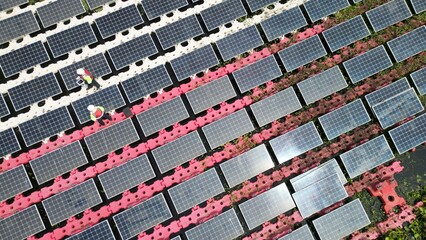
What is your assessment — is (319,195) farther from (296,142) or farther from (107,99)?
(107,99)

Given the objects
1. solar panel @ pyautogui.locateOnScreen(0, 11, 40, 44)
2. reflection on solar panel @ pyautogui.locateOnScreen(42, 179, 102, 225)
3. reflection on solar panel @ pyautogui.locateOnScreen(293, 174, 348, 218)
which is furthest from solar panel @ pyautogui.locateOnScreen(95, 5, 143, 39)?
reflection on solar panel @ pyautogui.locateOnScreen(293, 174, 348, 218)

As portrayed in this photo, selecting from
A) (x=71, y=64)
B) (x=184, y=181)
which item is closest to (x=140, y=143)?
(x=184, y=181)

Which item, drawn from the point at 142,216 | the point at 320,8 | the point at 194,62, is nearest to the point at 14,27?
the point at 194,62

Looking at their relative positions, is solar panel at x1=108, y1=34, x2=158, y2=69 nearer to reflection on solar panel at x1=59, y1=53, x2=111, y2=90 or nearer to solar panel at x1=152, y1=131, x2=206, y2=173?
reflection on solar panel at x1=59, y1=53, x2=111, y2=90

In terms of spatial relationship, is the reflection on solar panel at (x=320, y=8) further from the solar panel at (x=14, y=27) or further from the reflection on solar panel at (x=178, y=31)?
the solar panel at (x=14, y=27)

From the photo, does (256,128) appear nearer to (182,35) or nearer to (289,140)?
(289,140)

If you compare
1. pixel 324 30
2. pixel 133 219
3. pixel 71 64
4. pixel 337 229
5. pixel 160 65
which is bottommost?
pixel 337 229

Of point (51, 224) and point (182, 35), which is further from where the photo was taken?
point (182, 35)
